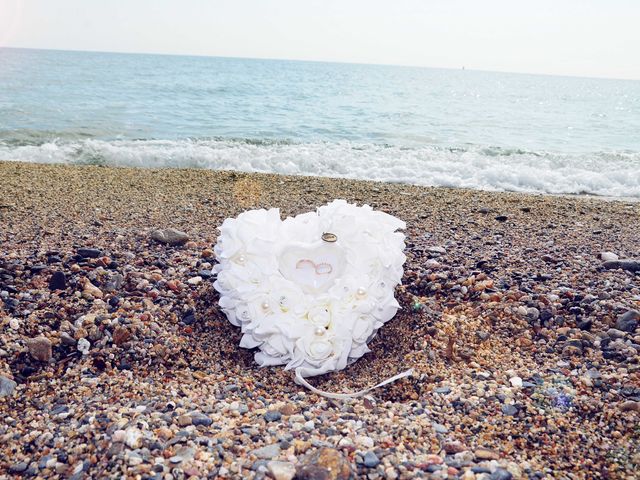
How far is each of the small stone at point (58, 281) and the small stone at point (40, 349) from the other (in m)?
0.72

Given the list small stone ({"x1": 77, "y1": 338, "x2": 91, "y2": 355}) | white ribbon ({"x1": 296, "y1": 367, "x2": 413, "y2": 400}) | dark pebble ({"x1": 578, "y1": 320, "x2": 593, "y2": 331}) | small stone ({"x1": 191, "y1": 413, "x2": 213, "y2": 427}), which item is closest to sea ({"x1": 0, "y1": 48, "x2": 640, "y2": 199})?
dark pebble ({"x1": 578, "y1": 320, "x2": 593, "y2": 331})

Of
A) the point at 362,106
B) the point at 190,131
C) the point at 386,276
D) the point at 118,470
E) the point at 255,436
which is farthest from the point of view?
the point at 362,106

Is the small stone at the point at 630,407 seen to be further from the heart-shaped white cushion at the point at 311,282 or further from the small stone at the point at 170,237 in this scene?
the small stone at the point at 170,237

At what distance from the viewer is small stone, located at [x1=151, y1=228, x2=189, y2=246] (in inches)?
187

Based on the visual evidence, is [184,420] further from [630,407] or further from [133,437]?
[630,407]

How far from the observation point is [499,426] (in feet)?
8.30

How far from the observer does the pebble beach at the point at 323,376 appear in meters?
2.25

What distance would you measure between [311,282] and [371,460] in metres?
1.38

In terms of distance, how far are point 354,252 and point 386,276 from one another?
10.3 inches

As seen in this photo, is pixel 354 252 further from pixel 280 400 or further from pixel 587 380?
pixel 587 380

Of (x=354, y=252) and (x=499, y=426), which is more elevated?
(x=354, y=252)

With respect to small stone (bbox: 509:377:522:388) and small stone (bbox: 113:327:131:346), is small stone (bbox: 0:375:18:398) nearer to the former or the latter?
small stone (bbox: 113:327:131:346)


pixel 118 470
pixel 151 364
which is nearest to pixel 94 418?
pixel 118 470

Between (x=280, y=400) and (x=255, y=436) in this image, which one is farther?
(x=280, y=400)
